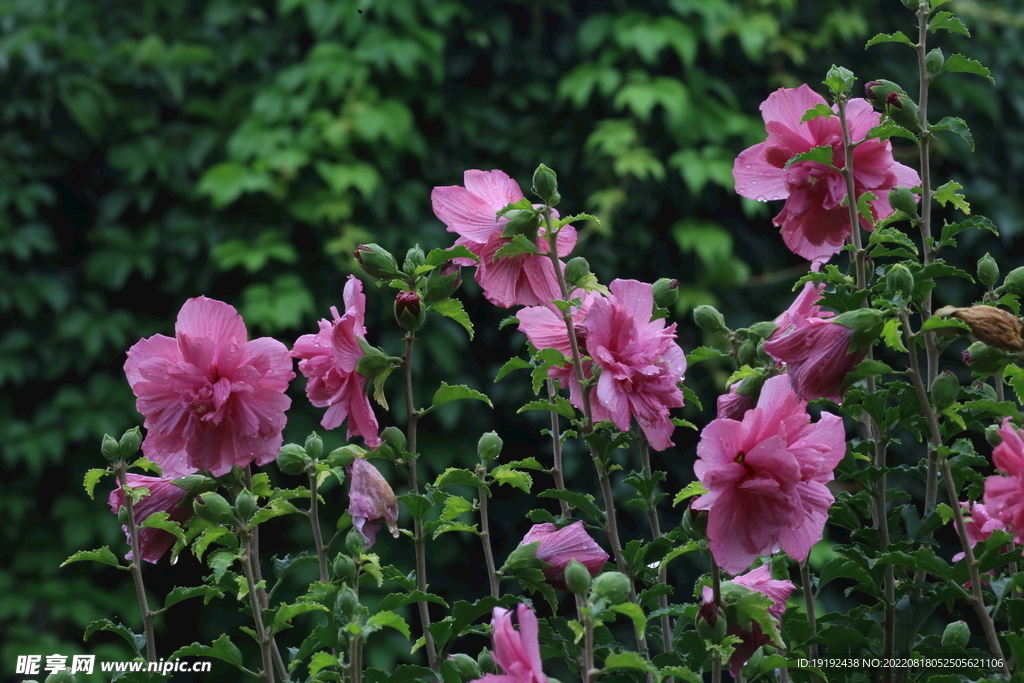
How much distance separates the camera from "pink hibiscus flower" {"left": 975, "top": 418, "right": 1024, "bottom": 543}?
481 mm

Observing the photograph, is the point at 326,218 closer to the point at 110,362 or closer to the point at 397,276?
the point at 110,362

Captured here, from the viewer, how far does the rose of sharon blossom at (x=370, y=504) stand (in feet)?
1.97

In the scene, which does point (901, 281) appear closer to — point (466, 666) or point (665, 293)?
point (665, 293)

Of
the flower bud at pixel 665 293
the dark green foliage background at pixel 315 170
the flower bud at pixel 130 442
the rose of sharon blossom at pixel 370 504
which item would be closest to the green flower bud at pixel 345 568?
the rose of sharon blossom at pixel 370 504

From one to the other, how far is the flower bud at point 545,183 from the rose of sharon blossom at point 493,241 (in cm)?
4

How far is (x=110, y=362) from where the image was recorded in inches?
77.7

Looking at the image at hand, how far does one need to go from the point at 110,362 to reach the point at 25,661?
129 cm

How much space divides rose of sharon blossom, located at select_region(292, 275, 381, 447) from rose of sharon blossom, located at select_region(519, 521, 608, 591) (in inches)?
4.8

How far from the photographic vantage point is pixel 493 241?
60 centimetres

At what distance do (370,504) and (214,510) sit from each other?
92 millimetres

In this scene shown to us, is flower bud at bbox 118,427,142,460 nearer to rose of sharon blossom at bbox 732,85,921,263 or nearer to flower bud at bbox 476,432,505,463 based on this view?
flower bud at bbox 476,432,505,463

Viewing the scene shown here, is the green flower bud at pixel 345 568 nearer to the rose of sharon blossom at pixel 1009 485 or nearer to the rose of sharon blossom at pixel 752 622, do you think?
the rose of sharon blossom at pixel 752 622

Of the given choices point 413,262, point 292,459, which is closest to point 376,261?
point 413,262

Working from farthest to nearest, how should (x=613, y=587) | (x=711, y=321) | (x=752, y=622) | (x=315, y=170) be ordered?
(x=315, y=170) → (x=711, y=321) → (x=752, y=622) → (x=613, y=587)
